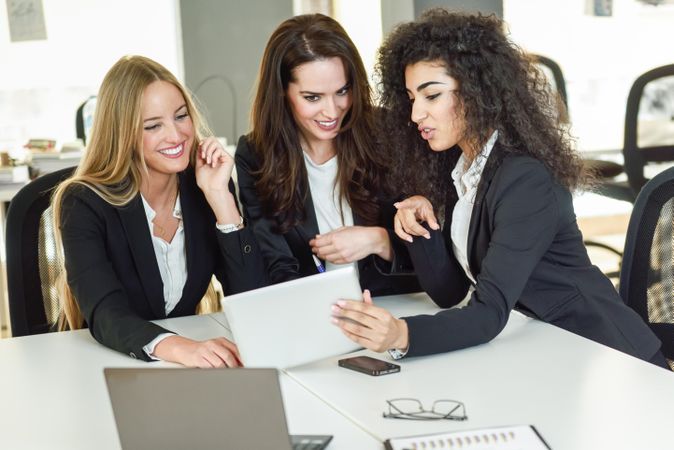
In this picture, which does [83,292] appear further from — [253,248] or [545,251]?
[545,251]

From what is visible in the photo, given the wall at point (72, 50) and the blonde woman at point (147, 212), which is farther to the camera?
the wall at point (72, 50)

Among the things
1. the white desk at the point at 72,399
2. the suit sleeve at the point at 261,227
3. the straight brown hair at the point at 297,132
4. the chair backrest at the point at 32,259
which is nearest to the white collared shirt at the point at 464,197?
the straight brown hair at the point at 297,132

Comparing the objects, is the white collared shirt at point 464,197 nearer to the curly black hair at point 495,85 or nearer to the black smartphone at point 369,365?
the curly black hair at point 495,85

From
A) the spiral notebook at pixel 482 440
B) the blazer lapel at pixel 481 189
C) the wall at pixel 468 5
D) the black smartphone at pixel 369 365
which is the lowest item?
the black smartphone at pixel 369 365

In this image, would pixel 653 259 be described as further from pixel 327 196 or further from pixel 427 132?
pixel 327 196

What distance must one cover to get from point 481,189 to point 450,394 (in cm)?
54

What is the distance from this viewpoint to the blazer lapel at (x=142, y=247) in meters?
2.12

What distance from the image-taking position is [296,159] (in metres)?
2.37

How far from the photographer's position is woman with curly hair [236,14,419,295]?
2285 mm

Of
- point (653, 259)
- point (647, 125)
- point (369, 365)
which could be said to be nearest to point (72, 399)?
point (369, 365)

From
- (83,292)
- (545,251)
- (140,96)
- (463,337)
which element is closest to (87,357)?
(83,292)

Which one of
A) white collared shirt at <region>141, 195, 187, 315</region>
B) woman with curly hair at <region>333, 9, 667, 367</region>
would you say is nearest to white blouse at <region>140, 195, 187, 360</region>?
white collared shirt at <region>141, 195, 187, 315</region>

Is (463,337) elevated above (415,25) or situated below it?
below

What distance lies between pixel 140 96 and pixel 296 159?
0.44 m
